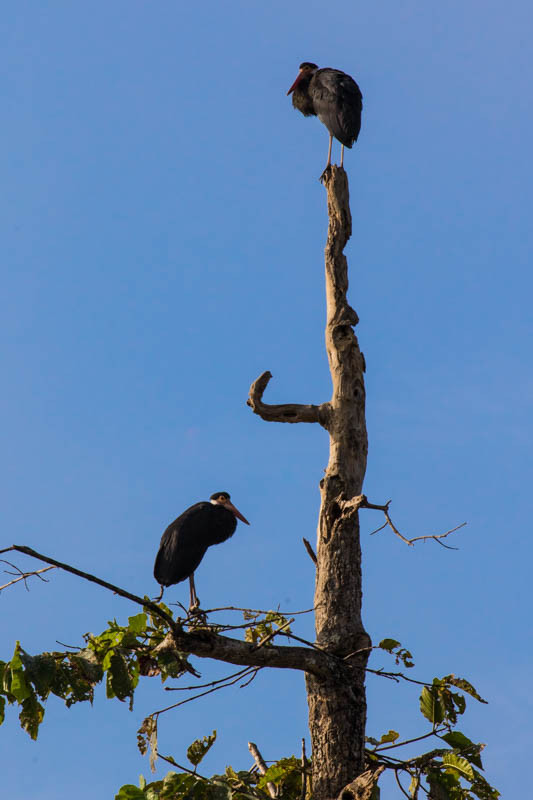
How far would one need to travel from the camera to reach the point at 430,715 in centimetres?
684

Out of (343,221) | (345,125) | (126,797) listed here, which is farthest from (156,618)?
(345,125)

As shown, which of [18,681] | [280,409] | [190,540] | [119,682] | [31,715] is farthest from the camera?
[190,540]

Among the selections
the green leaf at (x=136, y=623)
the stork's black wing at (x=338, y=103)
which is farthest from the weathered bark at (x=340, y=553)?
the stork's black wing at (x=338, y=103)

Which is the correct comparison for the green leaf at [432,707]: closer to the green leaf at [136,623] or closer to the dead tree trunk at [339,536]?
the dead tree trunk at [339,536]

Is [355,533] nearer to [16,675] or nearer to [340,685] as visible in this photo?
[340,685]

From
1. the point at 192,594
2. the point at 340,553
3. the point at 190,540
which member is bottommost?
the point at 340,553

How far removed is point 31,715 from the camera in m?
5.84

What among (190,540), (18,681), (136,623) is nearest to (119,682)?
(136,623)

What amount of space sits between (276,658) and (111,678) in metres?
1.11

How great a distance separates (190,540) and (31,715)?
11.3 ft

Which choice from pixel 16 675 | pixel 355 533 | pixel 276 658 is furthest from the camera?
pixel 355 533

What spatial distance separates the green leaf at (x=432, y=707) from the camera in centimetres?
682

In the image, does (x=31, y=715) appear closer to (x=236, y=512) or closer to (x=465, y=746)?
(x=465, y=746)

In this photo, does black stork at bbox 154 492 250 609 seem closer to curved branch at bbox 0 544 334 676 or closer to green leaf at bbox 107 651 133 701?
curved branch at bbox 0 544 334 676
